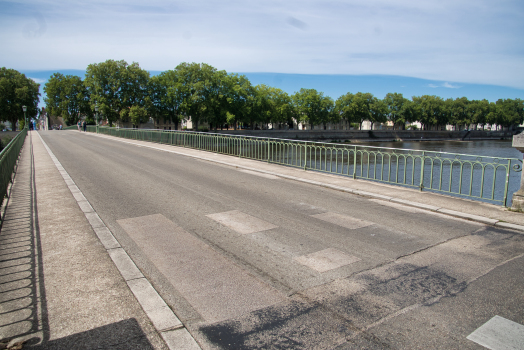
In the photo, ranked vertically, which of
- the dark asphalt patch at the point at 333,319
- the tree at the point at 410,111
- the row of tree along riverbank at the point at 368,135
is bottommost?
the row of tree along riverbank at the point at 368,135

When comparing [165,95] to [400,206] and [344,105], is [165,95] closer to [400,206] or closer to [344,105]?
[344,105]

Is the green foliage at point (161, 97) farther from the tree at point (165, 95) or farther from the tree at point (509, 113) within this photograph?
the tree at point (509, 113)

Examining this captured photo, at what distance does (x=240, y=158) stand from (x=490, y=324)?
15.0 meters

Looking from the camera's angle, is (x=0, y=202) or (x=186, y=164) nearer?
(x=0, y=202)

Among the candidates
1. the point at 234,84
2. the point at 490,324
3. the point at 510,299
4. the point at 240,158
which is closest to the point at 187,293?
the point at 490,324

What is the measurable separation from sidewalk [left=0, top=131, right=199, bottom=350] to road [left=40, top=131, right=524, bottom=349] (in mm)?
400

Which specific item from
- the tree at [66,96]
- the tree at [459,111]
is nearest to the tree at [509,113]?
the tree at [459,111]

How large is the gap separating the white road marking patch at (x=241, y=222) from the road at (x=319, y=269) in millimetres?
20

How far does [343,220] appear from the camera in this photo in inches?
269

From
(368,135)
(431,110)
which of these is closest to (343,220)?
(368,135)

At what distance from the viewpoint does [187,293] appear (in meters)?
3.90

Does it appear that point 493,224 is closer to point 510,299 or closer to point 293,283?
point 510,299

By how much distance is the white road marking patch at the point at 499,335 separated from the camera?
118 inches

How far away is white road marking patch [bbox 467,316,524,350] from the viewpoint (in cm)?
299
